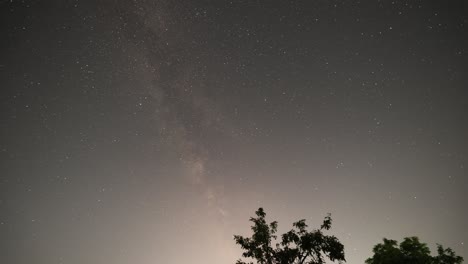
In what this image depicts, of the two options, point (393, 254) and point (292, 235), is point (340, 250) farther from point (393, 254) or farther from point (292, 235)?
point (393, 254)

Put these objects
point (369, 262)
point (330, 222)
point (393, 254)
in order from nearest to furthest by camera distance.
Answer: point (330, 222) → point (393, 254) → point (369, 262)

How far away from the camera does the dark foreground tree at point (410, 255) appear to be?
17.2 metres

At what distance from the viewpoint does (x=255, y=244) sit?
682 inches

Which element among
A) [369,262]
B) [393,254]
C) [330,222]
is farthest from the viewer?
[369,262]

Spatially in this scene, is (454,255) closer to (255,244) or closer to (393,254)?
(393,254)

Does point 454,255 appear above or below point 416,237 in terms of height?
below

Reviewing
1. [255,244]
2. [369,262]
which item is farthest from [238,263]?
[369,262]

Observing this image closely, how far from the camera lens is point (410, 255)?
690 inches

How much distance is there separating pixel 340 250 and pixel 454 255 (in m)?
8.25

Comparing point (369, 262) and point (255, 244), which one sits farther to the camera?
point (369, 262)

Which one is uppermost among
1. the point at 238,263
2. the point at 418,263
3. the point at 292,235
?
the point at 292,235

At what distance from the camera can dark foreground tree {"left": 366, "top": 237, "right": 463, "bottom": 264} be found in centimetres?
1720

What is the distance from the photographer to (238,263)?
17.1m

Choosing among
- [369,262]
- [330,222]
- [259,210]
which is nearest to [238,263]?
[259,210]
